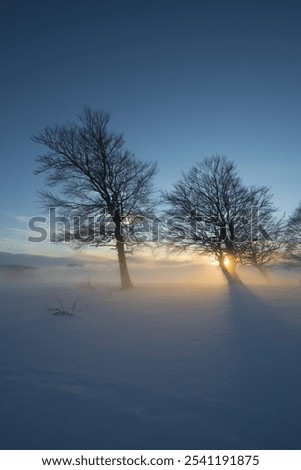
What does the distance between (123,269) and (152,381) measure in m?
9.17

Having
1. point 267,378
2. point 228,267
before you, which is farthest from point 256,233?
point 267,378

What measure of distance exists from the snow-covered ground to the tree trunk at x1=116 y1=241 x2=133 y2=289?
5.85 meters

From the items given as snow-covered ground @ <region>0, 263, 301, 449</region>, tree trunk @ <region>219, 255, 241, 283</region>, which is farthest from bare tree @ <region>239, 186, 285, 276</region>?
snow-covered ground @ <region>0, 263, 301, 449</region>

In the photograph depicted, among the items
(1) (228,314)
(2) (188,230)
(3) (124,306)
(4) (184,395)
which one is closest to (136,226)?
(2) (188,230)

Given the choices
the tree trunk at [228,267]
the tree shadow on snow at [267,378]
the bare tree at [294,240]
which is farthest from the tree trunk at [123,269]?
the bare tree at [294,240]

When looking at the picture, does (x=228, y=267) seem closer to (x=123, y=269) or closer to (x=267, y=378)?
(x=123, y=269)

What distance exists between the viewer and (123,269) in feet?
39.6

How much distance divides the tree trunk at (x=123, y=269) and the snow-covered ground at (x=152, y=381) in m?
5.85

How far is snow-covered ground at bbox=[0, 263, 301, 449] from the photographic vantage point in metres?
2.14

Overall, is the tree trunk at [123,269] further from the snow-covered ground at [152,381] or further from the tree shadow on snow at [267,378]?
the tree shadow on snow at [267,378]

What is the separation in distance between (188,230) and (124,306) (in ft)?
30.9

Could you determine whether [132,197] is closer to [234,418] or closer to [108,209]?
[108,209]

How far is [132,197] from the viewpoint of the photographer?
12.5 m

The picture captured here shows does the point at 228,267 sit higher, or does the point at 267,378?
the point at 228,267
